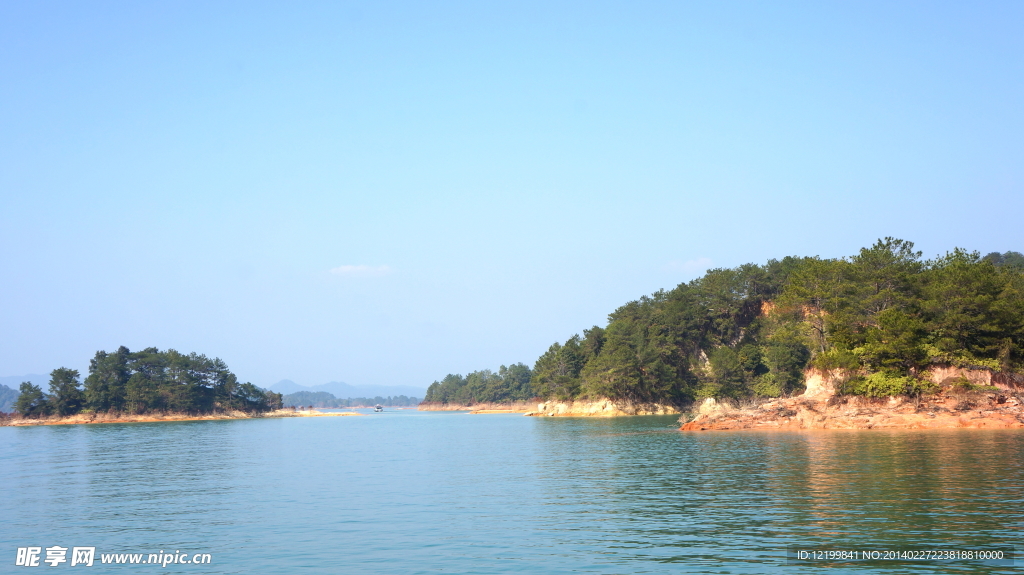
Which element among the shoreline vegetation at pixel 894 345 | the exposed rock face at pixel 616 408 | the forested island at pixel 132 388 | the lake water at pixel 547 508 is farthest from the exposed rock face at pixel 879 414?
the forested island at pixel 132 388

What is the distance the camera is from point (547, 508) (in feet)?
90.5

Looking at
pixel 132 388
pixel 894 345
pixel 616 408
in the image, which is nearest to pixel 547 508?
pixel 894 345

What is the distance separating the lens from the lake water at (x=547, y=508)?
1983 cm

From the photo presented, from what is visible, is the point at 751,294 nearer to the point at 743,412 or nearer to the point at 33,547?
the point at 743,412

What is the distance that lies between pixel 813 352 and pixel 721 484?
2228 inches

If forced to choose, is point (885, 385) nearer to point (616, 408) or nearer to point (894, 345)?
point (894, 345)

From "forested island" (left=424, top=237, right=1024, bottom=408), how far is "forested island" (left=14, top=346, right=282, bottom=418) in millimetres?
87681

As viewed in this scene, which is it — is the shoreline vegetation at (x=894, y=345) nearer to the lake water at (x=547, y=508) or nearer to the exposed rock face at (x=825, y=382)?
the exposed rock face at (x=825, y=382)

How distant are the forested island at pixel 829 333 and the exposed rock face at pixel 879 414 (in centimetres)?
115

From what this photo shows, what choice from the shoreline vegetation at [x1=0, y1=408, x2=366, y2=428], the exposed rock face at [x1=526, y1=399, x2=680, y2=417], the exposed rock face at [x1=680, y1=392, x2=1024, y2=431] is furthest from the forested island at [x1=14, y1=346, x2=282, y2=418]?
the exposed rock face at [x1=680, y1=392, x2=1024, y2=431]

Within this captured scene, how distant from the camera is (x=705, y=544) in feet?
67.4

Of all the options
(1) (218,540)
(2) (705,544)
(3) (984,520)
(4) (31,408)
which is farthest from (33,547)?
(4) (31,408)

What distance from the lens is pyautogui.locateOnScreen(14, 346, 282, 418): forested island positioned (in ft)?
483

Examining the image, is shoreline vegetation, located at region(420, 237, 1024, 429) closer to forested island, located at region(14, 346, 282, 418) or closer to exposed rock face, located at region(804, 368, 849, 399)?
exposed rock face, located at region(804, 368, 849, 399)
